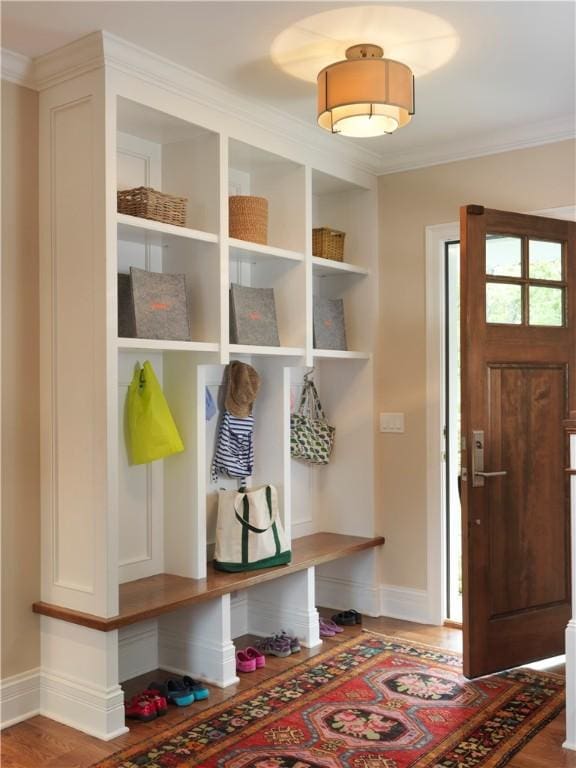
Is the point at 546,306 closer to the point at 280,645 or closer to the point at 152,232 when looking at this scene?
the point at 152,232

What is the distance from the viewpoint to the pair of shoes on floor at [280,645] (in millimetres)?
3801

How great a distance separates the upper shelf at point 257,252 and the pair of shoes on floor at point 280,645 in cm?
191

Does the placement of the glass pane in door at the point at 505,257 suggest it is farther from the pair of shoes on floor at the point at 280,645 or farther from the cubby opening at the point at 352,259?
the pair of shoes on floor at the point at 280,645

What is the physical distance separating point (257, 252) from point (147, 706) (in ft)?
6.74

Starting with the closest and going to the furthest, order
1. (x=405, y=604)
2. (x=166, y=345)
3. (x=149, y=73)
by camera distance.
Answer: (x=149, y=73)
(x=166, y=345)
(x=405, y=604)

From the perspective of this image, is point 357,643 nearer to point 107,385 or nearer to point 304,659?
point 304,659

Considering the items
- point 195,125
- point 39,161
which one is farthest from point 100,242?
point 195,125

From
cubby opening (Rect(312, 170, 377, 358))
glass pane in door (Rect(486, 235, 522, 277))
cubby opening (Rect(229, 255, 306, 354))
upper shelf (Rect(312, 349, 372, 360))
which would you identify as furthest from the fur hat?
glass pane in door (Rect(486, 235, 522, 277))

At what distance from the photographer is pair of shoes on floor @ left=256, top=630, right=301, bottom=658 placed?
12.5 ft

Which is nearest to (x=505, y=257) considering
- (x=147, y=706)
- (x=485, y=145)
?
(x=485, y=145)

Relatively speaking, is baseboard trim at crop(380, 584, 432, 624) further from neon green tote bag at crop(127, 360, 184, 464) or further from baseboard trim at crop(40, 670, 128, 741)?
baseboard trim at crop(40, 670, 128, 741)

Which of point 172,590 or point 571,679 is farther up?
point 172,590

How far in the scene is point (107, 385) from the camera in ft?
9.68

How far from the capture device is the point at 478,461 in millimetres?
3502
